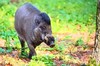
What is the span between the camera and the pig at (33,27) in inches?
373

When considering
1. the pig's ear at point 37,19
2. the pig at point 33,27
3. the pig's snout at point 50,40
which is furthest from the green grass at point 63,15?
the pig's snout at point 50,40

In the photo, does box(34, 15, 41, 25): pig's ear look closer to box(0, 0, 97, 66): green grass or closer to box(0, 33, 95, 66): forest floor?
box(0, 33, 95, 66): forest floor

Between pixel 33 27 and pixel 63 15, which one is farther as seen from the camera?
pixel 63 15

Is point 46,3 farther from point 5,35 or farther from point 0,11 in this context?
point 5,35

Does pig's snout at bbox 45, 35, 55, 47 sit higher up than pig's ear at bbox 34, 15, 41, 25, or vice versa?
pig's ear at bbox 34, 15, 41, 25

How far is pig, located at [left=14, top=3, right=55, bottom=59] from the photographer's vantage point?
31.1 feet

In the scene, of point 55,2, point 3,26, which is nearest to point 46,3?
point 55,2

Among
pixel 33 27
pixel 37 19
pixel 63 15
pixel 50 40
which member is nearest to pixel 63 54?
pixel 33 27

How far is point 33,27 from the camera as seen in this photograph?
32.9 feet

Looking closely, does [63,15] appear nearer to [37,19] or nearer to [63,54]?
[63,54]

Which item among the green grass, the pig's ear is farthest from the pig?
the green grass

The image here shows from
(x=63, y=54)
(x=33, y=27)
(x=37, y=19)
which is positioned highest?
(x=37, y=19)

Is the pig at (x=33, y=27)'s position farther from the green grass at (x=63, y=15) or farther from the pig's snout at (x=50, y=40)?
the green grass at (x=63, y=15)

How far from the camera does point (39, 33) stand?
968 cm
